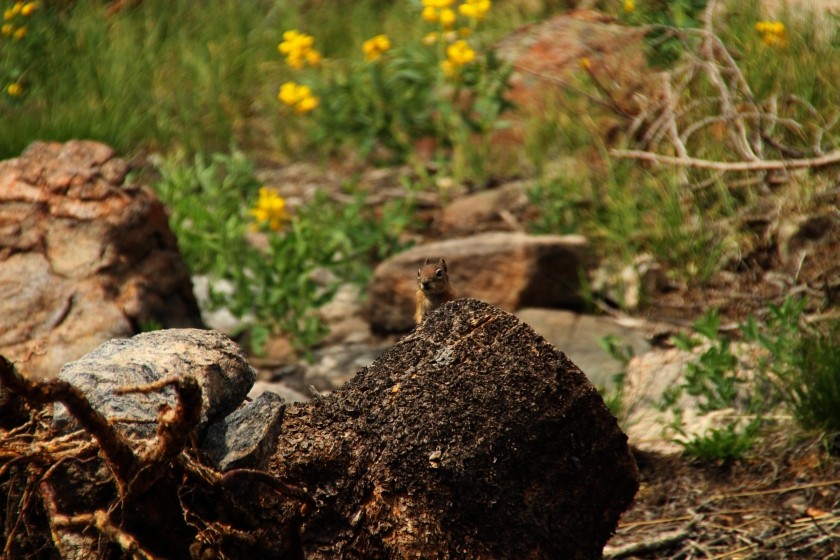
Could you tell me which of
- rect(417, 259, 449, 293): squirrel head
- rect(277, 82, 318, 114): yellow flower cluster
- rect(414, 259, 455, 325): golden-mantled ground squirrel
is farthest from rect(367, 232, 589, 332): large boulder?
rect(277, 82, 318, 114): yellow flower cluster

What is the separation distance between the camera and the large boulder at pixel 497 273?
6.53m

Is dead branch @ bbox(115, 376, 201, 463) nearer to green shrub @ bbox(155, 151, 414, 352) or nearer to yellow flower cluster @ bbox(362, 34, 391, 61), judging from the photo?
green shrub @ bbox(155, 151, 414, 352)

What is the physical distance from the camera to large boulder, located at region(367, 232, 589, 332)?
6.53m

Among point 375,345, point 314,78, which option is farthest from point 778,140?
point 314,78

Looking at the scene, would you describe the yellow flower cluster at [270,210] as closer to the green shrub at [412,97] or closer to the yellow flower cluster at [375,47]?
the green shrub at [412,97]

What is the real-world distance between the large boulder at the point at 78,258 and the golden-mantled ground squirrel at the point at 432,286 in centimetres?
122

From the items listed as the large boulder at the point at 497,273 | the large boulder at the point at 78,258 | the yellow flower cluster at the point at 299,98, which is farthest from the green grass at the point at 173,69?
the large boulder at the point at 497,273

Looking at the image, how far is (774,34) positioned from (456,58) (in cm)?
213

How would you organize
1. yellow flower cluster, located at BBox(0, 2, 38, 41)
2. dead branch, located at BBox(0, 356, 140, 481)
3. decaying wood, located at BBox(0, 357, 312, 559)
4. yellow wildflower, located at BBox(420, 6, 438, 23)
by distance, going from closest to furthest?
dead branch, located at BBox(0, 356, 140, 481) → decaying wood, located at BBox(0, 357, 312, 559) → yellow wildflower, located at BBox(420, 6, 438, 23) → yellow flower cluster, located at BBox(0, 2, 38, 41)

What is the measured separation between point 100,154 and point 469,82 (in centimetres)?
333

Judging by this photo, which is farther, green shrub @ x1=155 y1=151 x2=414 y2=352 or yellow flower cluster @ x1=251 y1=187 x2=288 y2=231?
yellow flower cluster @ x1=251 y1=187 x2=288 y2=231

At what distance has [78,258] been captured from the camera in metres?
5.23

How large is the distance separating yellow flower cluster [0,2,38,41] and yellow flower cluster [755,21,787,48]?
5.19m

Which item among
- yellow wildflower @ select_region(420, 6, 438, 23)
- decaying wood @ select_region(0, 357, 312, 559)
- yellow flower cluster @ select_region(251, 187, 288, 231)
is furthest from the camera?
yellow wildflower @ select_region(420, 6, 438, 23)
